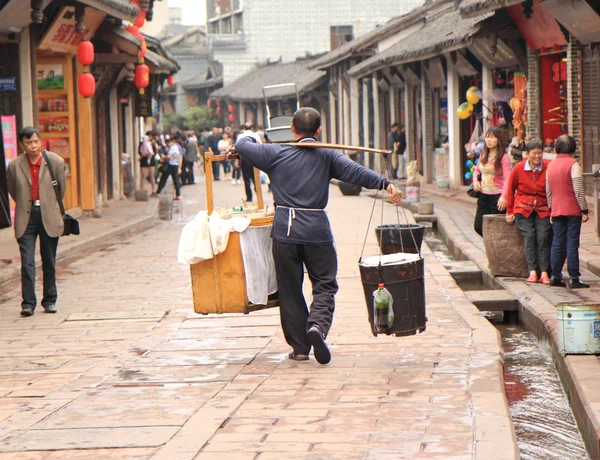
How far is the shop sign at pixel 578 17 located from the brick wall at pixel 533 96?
8.90ft

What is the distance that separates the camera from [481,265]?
12.2m

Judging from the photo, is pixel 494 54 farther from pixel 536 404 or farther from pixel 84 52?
pixel 536 404

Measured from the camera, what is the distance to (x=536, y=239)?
10633 mm

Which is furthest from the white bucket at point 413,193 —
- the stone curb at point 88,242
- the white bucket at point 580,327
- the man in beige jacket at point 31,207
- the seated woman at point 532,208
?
the white bucket at point 580,327

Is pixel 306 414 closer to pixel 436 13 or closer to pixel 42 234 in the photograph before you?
pixel 42 234

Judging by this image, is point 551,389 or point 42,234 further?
point 42,234

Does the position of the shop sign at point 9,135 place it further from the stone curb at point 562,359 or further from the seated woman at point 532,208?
the seated woman at point 532,208

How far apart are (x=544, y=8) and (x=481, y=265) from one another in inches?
230

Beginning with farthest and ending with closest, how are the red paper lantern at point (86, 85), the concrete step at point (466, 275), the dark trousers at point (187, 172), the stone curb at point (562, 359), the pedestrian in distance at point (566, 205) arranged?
the dark trousers at point (187, 172) < the red paper lantern at point (86, 85) < the concrete step at point (466, 275) < the pedestrian in distance at point (566, 205) < the stone curb at point (562, 359)

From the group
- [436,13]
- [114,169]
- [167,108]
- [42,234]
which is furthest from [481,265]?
[167,108]

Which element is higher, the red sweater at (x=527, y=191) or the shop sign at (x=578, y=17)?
the shop sign at (x=578, y=17)

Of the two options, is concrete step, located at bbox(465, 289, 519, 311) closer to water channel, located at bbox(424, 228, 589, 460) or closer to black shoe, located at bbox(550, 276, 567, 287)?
water channel, located at bbox(424, 228, 589, 460)

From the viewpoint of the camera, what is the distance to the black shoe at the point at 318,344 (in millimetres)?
6898

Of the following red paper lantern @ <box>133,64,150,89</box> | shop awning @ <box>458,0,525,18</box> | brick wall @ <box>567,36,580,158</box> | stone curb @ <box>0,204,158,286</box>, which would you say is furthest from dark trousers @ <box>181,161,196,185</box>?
brick wall @ <box>567,36,580,158</box>
